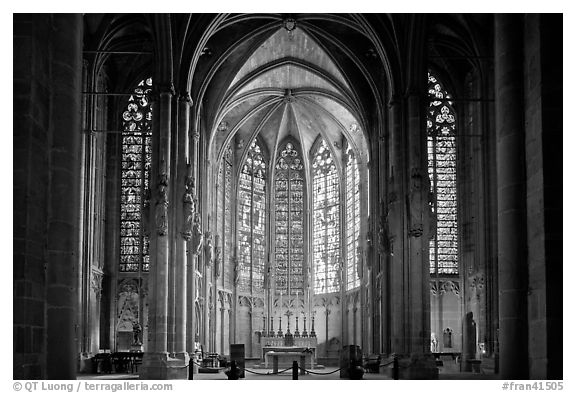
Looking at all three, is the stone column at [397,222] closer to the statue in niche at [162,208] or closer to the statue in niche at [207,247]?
the statue in niche at [162,208]

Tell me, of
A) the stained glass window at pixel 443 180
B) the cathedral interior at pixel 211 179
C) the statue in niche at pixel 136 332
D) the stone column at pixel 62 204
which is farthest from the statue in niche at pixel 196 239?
the stone column at pixel 62 204

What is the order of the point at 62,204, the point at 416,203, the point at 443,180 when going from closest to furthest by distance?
the point at 62,204 → the point at 416,203 → the point at 443,180

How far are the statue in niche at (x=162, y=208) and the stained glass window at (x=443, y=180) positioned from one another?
14365mm

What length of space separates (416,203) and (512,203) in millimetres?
15586

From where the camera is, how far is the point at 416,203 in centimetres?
3206

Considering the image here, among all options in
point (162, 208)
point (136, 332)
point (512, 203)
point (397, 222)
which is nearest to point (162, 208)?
point (162, 208)

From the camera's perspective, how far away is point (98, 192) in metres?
39.8

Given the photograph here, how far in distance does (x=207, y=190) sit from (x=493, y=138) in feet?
54.8

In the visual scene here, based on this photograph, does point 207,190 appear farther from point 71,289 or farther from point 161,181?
point 71,289

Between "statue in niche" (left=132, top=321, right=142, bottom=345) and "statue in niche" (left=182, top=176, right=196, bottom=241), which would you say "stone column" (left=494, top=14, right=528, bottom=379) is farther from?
"statue in niche" (left=132, top=321, right=142, bottom=345)

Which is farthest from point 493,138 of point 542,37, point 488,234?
point 542,37

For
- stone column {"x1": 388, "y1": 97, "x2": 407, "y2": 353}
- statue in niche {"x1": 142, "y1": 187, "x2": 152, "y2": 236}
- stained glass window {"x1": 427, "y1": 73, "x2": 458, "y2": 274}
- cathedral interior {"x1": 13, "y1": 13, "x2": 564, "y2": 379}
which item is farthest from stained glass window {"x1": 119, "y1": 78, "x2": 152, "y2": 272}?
stained glass window {"x1": 427, "y1": 73, "x2": 458, "y2": 274}

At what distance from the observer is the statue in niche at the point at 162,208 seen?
1266 inches

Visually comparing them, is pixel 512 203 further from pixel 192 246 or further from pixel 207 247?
pixel 207 247
